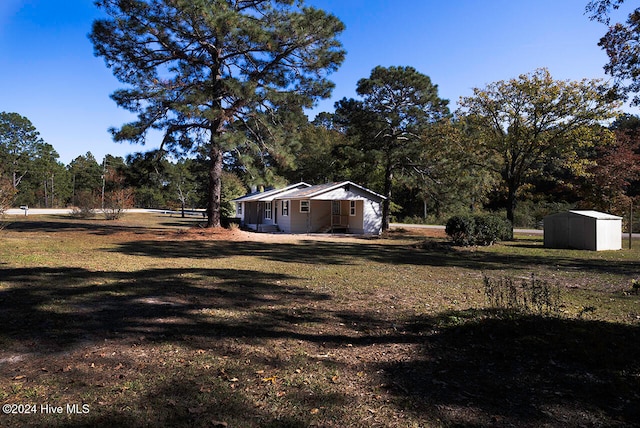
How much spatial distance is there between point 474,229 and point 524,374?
587 inches

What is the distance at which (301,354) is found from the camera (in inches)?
171

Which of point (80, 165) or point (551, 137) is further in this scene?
point (80, 165)

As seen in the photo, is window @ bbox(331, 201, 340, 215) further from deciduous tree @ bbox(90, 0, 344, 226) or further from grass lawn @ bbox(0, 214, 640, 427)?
grass lawn @ bbox(0, 214, 640, 427)

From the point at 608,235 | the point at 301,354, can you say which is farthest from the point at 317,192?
the point at 301,354

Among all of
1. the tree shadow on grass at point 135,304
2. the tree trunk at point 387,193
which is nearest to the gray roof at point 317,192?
the tree trunk at point 387,193

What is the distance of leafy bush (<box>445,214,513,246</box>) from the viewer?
17734 mm

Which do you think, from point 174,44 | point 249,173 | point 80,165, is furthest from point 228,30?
point 80,165

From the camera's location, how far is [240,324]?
17.6 ft

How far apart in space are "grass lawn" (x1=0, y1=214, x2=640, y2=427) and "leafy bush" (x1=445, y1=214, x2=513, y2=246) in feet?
29.9

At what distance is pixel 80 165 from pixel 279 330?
9854 cm

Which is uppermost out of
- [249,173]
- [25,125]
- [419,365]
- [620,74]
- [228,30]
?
[25,125]

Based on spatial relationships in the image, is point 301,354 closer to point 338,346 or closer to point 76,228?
point 338,346

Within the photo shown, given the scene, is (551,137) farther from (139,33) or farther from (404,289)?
(139,33)

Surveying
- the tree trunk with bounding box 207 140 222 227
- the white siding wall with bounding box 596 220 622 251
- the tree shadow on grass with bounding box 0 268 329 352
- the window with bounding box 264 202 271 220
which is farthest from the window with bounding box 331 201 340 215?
the tree shadow on grass with bounding box 0 268 329 352
